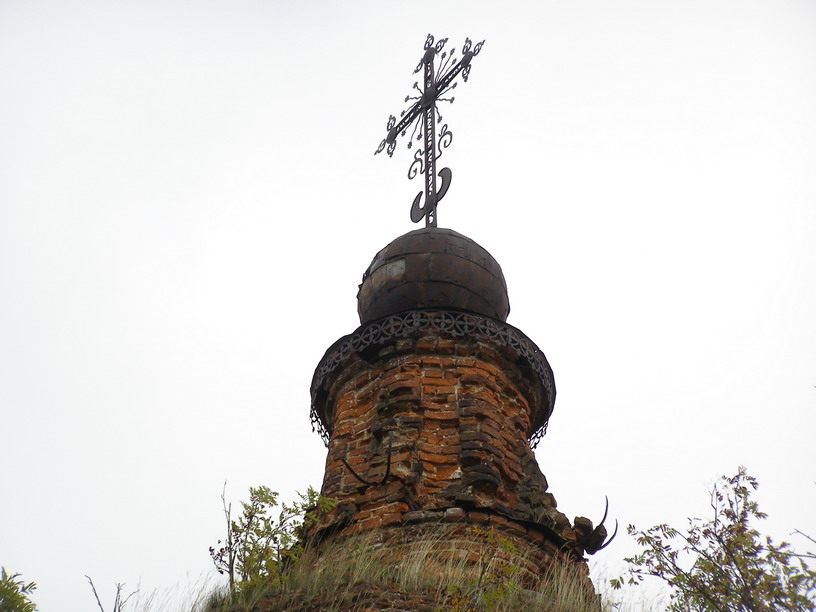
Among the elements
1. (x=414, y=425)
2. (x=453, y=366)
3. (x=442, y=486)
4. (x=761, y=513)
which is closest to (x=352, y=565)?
(x=442, y=486)

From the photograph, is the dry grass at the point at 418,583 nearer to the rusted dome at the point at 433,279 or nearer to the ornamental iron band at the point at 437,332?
the ornamental iron band at the point at 437,332

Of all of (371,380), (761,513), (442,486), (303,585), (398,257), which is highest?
(398,257)

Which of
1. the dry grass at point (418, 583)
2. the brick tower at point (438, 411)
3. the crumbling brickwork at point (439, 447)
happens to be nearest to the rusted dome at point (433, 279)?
the brick tower at point (438, 411)

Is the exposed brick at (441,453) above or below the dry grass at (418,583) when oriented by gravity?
above

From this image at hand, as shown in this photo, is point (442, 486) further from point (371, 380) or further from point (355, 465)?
point (371, 380)

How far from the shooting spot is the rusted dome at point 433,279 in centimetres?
900

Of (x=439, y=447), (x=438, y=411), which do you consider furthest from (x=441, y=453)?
(x=438, y=411)

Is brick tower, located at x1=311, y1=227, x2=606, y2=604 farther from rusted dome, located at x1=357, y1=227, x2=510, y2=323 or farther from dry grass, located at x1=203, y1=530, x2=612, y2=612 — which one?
dry grass, located at x1=203, y1=530, x2=612, y2=612

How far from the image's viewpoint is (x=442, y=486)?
739cm

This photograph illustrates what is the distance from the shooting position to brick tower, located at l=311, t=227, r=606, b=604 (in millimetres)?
7109

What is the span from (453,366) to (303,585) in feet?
10.4

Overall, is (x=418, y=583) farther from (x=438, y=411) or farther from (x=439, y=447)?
(x=438, y=411)

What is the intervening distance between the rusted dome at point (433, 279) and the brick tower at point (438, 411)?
0.01 meters

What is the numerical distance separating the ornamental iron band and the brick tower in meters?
0.01
